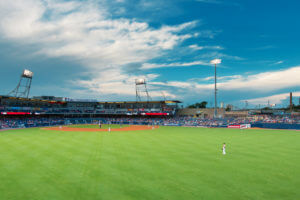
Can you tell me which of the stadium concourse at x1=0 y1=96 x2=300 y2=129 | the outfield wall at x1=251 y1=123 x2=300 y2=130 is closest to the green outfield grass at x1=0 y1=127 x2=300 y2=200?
the outfield wall at x1=251 y1=123 x2=300 y2=130

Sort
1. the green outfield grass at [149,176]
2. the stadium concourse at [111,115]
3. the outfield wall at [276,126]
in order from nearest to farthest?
the green outfield grass at [149,176]
the outfield wall at [276,126]
the stadium concourse at [111,115]

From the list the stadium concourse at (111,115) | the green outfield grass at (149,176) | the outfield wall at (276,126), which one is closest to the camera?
the green outfield grass at (149,176)

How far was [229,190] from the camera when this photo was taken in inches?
391

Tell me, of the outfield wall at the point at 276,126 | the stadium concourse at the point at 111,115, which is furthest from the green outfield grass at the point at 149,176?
the stadium concourse at the point at 111,115

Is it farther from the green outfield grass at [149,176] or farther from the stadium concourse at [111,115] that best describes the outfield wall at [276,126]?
the green outfield grass at [149,176]

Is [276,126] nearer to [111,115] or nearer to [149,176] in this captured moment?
[149,176]

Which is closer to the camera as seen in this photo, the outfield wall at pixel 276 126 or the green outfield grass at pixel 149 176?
the green outfield grass at pixel 149 176

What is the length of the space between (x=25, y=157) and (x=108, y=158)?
6.91 m

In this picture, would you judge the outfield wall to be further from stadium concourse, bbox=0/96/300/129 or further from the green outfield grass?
the green outfield grass

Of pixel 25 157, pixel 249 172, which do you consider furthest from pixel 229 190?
pixel 25 157

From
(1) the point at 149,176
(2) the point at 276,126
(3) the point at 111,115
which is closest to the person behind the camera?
(1) the point at 149,176

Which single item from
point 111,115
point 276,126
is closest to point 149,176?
point 276,126

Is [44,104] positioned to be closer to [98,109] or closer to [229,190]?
[98,109]

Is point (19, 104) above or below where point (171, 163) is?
above
